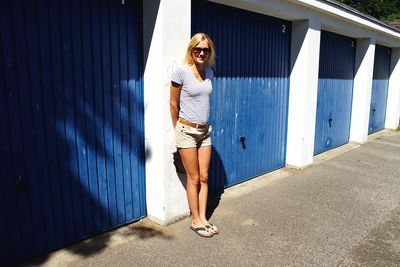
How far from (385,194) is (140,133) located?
3.59 meters

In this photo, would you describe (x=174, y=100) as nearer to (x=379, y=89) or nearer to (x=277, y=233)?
(x=277, y=233)

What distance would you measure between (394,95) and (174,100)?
9.37 m

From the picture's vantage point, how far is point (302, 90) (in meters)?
5.92

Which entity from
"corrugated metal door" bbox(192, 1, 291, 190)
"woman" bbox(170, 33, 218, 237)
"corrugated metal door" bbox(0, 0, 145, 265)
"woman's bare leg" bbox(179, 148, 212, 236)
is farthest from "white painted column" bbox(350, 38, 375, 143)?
"corrugated metal door" bbox(0, 0, 145, 265)

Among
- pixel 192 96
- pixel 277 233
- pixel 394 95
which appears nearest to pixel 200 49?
pixel 192 96

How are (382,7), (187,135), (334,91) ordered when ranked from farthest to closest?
(382,7) → (334,91) → (187,135)

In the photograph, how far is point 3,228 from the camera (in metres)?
2.83

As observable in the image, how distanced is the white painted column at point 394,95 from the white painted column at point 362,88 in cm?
261

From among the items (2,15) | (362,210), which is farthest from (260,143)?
(2,15)

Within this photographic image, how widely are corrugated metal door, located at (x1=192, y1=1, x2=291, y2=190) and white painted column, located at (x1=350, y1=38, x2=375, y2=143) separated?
10.5 ft

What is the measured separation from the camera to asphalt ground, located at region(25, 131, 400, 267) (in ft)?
10.3

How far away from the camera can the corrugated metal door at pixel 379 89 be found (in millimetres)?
9539

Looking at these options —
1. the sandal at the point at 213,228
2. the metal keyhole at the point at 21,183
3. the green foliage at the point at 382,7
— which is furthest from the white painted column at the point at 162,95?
the green foliage at the point at 382,7

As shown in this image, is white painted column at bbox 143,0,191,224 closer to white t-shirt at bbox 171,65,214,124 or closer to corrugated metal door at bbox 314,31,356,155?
white t-shirt at bbox 171,65,214,124
